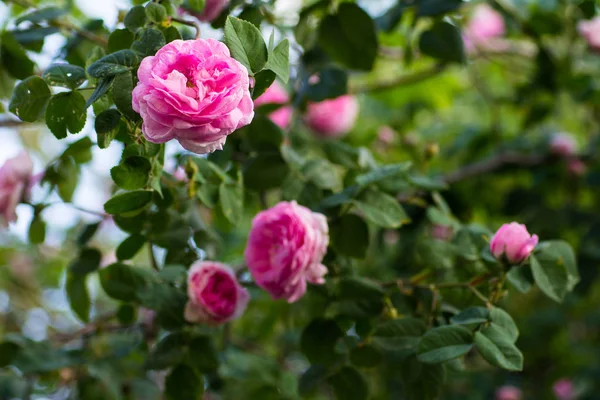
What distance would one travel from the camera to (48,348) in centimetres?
110

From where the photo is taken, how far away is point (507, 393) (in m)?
1.64

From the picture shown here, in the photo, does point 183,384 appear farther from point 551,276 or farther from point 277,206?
point 551,276

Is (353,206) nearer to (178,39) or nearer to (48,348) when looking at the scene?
(178,39)

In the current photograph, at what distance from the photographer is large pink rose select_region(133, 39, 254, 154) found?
Result: 0.58 meters

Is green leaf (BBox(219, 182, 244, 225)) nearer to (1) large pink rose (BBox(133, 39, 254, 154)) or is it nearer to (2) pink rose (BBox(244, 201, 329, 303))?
(2) pink rose (BBox(244, 201, 329, 303))

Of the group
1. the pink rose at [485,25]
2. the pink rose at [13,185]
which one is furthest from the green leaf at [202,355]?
the pink rose at [485,25]

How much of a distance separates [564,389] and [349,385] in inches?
43.7

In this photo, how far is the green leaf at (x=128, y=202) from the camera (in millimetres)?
700

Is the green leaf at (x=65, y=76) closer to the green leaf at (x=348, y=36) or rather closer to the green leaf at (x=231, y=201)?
the green leaf at (x=231, y=201)

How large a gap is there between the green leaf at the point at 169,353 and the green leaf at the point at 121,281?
8 cm

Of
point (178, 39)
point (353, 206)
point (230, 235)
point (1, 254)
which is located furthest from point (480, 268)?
point (1, 254)

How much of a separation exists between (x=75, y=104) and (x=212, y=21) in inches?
11.4

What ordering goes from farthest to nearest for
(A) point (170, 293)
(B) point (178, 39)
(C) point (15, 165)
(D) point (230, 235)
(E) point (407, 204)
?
(D) point (230, 235)
(E) point (407, 204)
(C) point (15, 165)
(A) point (170, 293)
(B) point (178, 39)

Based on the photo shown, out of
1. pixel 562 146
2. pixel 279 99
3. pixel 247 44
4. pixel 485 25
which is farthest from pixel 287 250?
pixel 485 25
